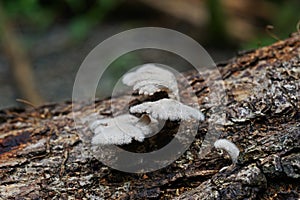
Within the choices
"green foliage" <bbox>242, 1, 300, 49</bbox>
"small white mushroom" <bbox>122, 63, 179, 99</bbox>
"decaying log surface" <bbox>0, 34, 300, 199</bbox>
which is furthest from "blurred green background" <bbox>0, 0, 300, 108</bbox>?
"small white mushroom" <bbox>122, 63, 179, 99</bbox>

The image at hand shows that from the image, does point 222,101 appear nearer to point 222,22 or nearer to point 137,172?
point 137,172

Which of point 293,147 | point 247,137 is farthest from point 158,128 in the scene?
point 293,147

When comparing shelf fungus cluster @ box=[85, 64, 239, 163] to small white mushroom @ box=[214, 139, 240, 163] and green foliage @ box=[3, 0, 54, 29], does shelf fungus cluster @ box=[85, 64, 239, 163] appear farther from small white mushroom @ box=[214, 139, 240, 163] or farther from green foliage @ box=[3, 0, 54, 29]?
green foliage @ box=[3, 0, 54, 29]

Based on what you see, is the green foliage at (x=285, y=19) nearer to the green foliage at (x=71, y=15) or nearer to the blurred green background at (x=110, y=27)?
the blurred green background at (x=110, y=27)

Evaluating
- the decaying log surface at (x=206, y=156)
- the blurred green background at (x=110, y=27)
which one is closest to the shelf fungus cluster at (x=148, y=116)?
the decaying log surface at (x=206, y=156)

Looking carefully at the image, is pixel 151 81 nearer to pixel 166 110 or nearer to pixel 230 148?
pixel 166 110
